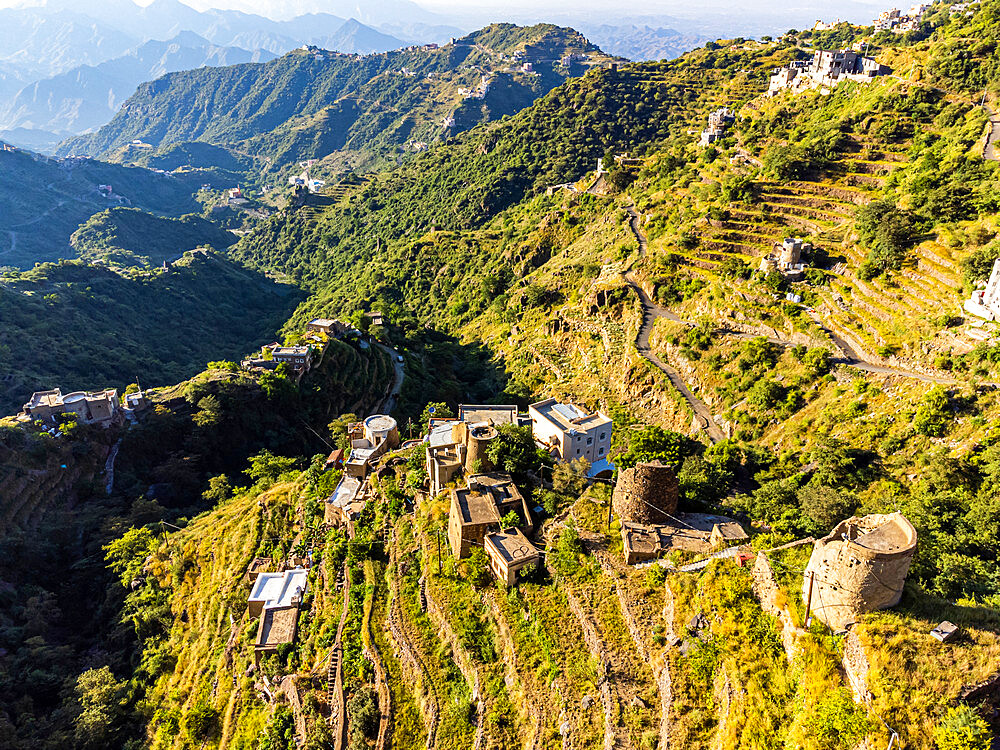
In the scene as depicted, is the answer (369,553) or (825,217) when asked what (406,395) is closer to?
(369,553)

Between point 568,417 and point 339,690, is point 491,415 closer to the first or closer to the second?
point 568,417

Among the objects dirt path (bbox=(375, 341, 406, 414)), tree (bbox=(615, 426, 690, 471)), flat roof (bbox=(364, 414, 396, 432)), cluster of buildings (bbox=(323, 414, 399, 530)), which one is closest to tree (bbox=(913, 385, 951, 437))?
tree (bbox=(615, 426, 690, 471))

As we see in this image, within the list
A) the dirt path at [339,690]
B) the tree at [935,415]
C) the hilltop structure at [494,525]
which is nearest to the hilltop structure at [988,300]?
the tree at [935,415]

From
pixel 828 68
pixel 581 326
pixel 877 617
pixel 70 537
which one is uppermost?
pixel 828 68

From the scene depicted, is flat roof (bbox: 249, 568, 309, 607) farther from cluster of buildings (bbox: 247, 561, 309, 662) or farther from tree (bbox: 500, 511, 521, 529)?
tree (bbox: 500, 511, 521, 529)

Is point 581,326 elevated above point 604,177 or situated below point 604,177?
below

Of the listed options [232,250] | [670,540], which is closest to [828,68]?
[670,540]
